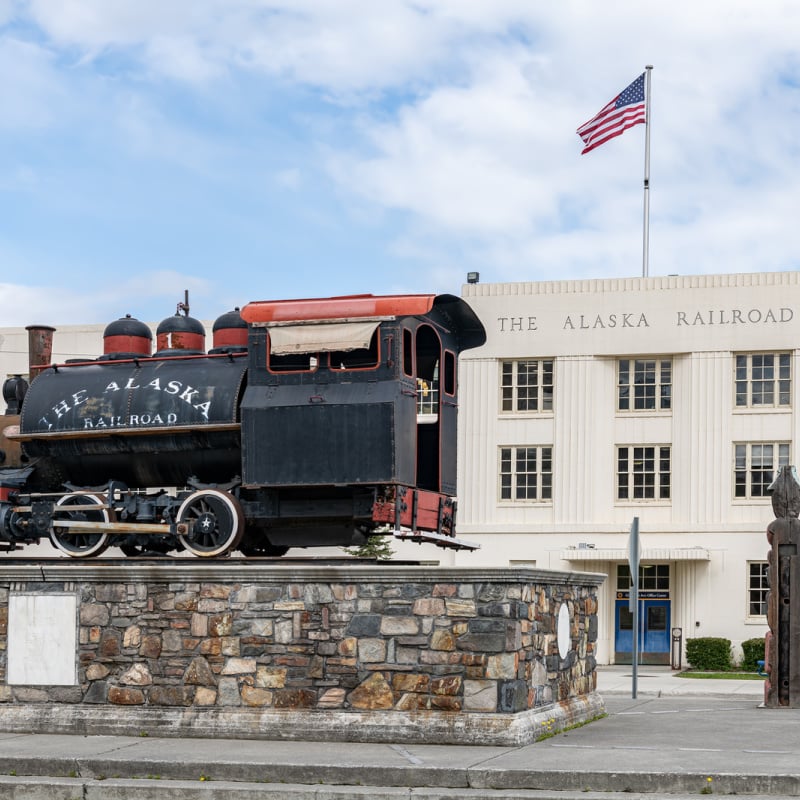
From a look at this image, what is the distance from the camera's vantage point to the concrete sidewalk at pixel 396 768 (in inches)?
394

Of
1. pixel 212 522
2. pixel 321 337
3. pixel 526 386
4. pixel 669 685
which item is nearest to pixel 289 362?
pixel 321 337

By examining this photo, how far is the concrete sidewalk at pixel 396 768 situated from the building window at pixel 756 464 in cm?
2366

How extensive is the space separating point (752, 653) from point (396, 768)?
84.8 ft

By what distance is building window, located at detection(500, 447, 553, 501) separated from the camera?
36781 millimetres

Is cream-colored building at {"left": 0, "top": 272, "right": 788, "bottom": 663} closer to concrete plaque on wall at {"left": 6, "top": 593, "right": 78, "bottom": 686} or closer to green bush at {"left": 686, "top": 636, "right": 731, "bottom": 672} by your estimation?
green bush at {"left": 686, "top": 636, "right": 731, "bottom": 672}

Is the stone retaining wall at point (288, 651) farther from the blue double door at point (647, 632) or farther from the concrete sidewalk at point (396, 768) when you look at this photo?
the blue double door at point (647, 632)

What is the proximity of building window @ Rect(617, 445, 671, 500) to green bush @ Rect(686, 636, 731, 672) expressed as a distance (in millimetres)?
3886

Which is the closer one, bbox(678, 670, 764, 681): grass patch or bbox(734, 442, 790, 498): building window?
bbox(678, 670, 764, 681): grass patch

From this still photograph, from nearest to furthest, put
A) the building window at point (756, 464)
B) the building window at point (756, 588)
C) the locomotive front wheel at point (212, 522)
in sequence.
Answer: the locomotive front wheel at point (212, 522), the building window at point (756, 588), the building window at point (756, 464)

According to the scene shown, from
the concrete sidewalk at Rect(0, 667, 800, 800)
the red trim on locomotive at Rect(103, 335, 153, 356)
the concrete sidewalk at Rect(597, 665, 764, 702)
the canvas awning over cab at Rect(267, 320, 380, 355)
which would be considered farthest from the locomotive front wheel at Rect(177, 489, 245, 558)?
the concrete sidewalk at Rect(597, 665, 764, 702)

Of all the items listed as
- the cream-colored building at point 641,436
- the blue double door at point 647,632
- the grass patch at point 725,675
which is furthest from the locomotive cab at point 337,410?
the blue double door at point 647,632

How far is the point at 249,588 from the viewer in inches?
497

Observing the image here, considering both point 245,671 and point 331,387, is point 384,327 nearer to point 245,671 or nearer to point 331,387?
point 331,387

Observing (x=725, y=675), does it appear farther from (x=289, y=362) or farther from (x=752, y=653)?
(x=289, y=362)
